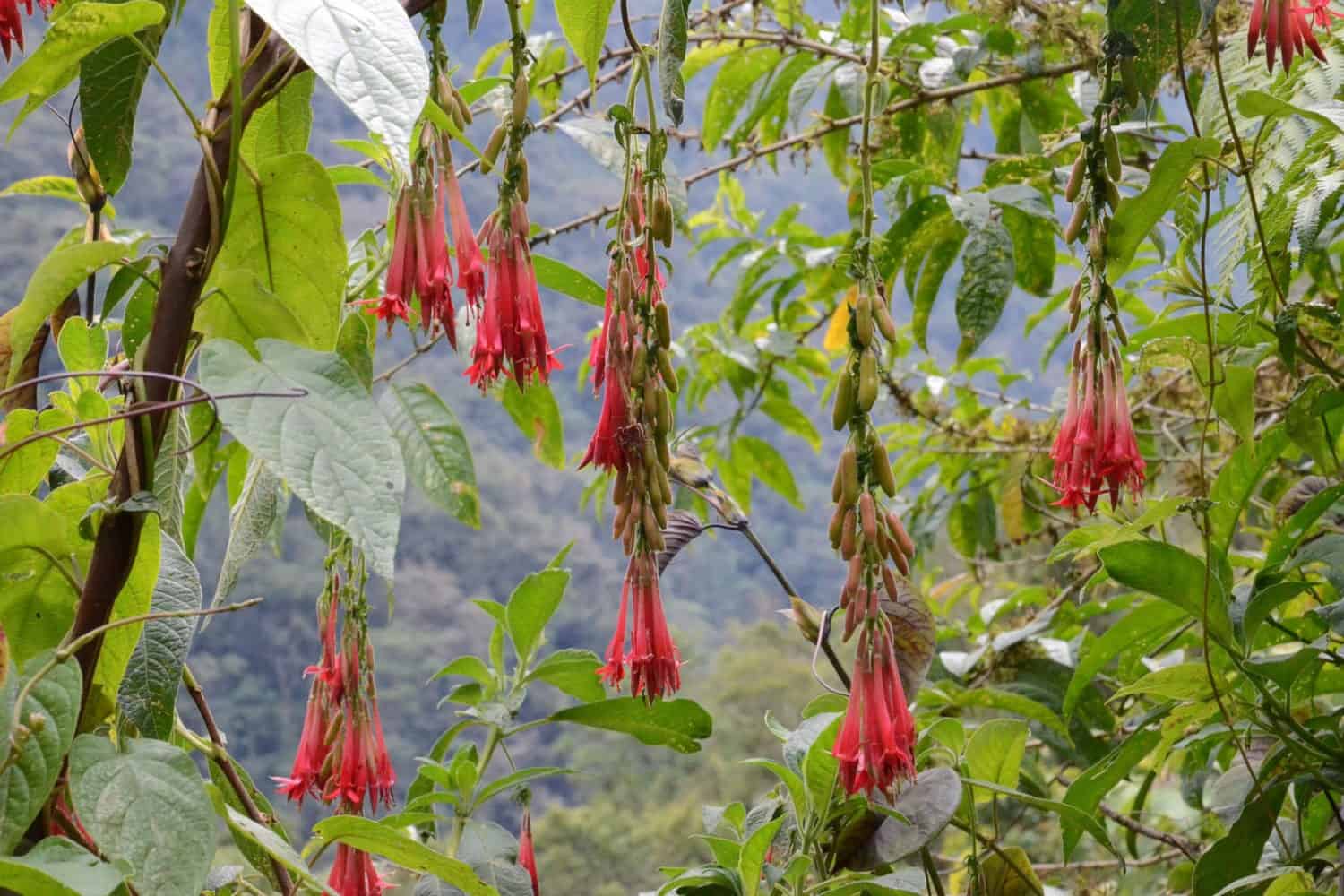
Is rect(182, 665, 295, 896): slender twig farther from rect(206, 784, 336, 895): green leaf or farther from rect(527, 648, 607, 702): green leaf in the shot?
rect(527, 648, 607, 702): green leaf

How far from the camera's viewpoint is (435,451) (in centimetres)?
81

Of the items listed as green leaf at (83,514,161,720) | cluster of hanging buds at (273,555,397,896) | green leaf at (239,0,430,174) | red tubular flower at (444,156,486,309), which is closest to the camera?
green leaf at (239,0,430,174)

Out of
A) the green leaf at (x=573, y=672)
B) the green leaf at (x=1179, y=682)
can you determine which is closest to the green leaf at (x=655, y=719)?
the green leaf at (x=573, y=672)

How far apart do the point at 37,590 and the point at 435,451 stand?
427 mm

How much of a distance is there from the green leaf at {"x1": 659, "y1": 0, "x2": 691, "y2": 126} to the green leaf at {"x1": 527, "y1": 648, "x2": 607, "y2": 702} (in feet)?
1.18

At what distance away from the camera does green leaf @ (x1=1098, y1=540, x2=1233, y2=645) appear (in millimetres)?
546

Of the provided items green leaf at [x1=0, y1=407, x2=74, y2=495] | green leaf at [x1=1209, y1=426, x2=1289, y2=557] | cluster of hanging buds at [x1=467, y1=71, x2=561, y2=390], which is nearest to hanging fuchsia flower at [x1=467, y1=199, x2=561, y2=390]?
cluster of hanging buds at [x1=467, y1=71, x2=561, y2=390]

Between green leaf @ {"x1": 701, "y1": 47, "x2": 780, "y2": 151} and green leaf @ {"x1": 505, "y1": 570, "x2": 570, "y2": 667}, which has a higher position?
green leaf @ {"x1": 701, "y1": 47, "x2": 780, "y2": 151}

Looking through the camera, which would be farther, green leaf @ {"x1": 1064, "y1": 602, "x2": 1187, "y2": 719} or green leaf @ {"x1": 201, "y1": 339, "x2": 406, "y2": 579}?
green leaf @ {"x1": 1064, "y1": 602, "x2": 1187, "y2": 719}

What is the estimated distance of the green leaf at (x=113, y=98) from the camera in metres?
0.43

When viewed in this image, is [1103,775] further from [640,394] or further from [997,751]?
[640,394]

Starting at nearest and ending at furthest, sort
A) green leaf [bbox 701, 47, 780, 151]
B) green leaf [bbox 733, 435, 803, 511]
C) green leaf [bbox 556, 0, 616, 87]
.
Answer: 1. green leaf [bbox 556, 0, 616, 87]
2. green leaf [bbox 701, 47, 780, 151]
3. green leaf [bbox 733, 435, 803, 511]

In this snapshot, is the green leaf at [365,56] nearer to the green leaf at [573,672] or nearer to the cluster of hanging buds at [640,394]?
the cluster of hanging buds at [640,394]

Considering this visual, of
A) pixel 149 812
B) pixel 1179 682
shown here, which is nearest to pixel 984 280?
pixel 1179 682
